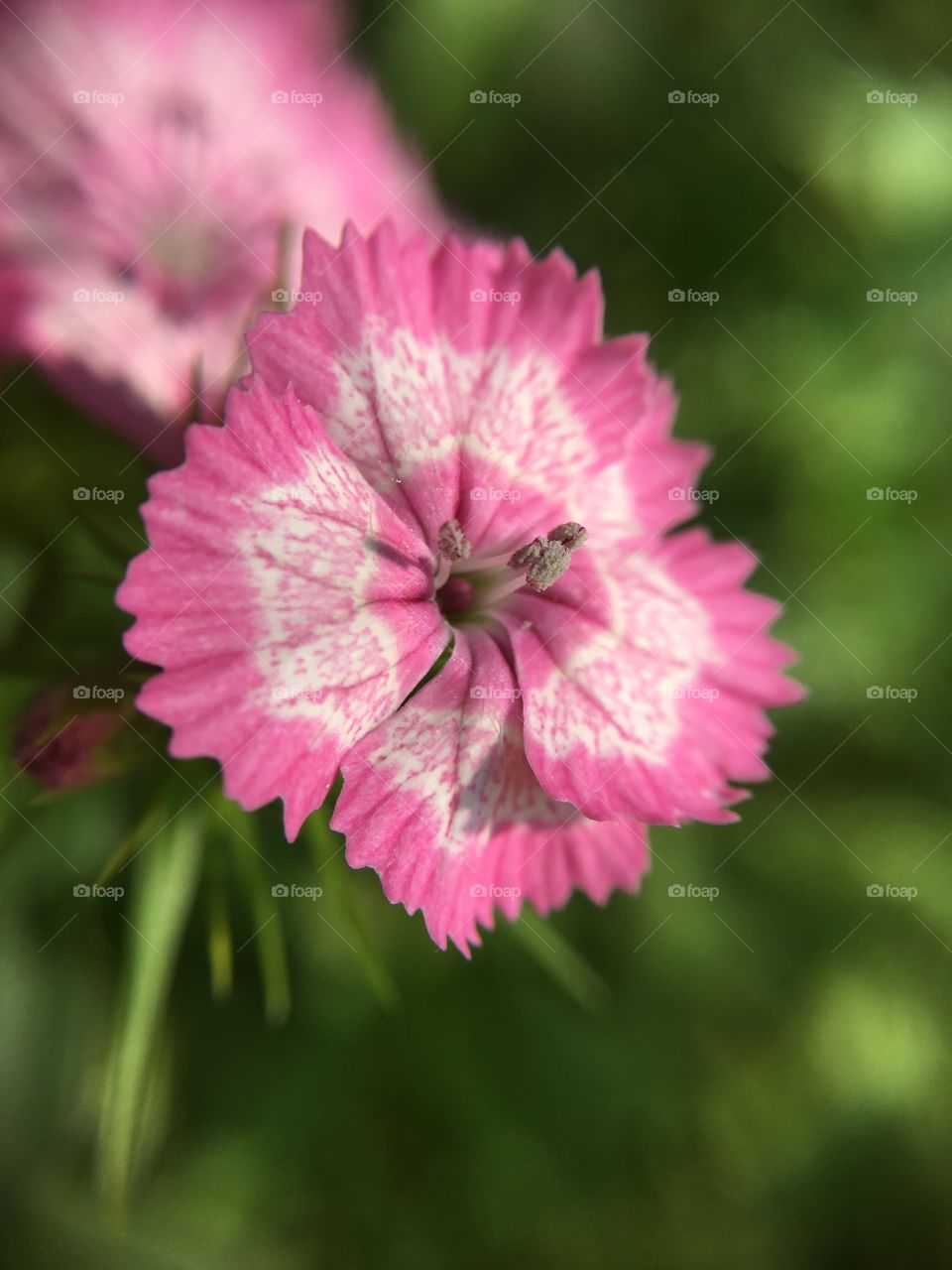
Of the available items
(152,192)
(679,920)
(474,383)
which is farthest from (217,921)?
(679,920)

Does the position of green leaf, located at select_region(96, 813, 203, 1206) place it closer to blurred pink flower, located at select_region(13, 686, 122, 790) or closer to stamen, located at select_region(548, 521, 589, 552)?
blurred pink flower, located at select_region(13, 686, 122, 790)

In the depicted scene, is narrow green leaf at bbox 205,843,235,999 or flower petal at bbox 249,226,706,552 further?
narrow green leaf at bbox 205,843,235,999

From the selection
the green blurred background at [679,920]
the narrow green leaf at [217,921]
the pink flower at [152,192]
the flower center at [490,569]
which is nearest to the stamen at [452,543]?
the flower center at [490,569]

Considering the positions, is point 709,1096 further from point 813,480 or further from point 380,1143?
point 813,480

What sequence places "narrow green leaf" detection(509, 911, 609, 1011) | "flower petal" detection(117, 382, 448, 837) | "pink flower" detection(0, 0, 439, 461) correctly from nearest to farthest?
"flower petal" detection(117, 382, 448, 837)
"pink flower" detection(0, 0, 439, 461)
"narrow green leaf" detection(509, 911, 609, 1011)

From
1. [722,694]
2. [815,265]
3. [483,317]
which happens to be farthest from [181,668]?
[815,265]

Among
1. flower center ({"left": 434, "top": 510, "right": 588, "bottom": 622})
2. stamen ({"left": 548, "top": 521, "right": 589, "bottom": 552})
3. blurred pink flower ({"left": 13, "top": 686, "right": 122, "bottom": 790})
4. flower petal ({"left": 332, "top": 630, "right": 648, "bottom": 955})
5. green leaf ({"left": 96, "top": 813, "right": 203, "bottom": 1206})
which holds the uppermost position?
stamen ({"left": 548, "top": 521, "right": 589, "bottom": 552})

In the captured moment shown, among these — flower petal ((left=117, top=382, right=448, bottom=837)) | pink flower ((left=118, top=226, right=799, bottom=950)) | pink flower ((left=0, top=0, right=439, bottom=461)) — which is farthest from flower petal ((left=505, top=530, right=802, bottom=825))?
pink flower ((left=0, top=0, right=439, bottom=461))

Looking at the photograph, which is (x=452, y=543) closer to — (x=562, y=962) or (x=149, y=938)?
(x=149, y=938)

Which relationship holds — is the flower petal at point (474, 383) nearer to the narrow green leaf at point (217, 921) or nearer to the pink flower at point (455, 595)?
the pink flower at point (455, 595)
